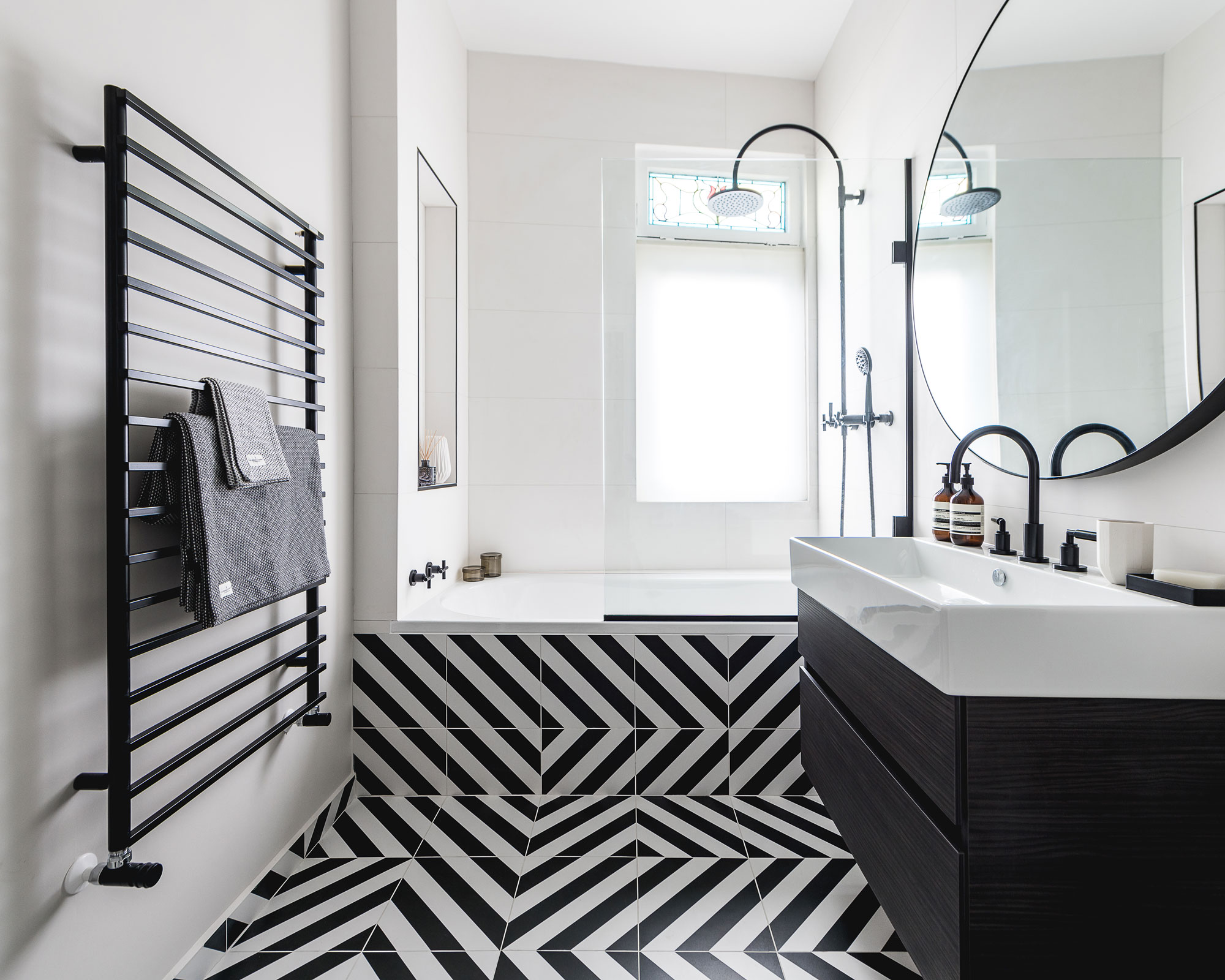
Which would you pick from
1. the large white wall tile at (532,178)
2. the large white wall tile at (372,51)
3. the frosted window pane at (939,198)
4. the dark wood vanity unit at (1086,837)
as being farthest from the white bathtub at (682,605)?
the large white wall tile at (532,178)

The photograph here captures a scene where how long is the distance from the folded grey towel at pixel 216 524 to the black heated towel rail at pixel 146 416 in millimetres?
37

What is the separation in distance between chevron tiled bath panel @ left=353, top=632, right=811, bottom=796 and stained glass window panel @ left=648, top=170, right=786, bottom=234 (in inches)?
49.1

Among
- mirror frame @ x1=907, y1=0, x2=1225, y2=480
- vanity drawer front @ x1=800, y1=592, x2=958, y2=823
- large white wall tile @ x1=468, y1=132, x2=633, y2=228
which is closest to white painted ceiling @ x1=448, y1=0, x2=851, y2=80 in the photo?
large white wall tile @ x1=468, y1=132, x2=633, y2=228

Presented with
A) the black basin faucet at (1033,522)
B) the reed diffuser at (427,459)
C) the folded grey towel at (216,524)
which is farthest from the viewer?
the reed diffuser at (427,459)

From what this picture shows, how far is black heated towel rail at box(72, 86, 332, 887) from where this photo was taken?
3.39 ft

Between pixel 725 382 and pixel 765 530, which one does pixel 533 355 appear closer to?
pixel 725 382

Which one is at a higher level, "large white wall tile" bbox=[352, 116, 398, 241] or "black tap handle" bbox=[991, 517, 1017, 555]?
"large white wall tile" bbox=[352, 116, 398, 241]

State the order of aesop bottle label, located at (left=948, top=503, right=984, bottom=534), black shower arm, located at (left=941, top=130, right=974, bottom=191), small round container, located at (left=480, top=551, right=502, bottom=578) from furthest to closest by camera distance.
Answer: small round container, located at (left=480, top=551, right=502, bottom=578) → black shower arm, located at (left=941, top=130, right=974, bottom=191) → aesop bottle label, located at (left=948, top=503, right=984, bottom=534)

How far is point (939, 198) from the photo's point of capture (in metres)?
1.84

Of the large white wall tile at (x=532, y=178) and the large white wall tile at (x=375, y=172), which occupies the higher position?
the large white wall tile at (x=532, y=178)

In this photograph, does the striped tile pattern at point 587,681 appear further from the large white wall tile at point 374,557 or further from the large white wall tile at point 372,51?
the large white wall tile at point 372,51

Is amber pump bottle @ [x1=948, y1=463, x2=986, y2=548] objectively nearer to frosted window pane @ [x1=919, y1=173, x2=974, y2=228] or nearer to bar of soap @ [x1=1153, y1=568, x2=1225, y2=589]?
bar of soap @ [x1=1153, y1=568, x2=1225, y2=589]

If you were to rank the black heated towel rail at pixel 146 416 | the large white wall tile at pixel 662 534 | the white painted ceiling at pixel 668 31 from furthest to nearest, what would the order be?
the white painted ceiling at pixel 668 31, the large white wall tile at pixel 662 534, the black heated towel rail at pixel 146 416

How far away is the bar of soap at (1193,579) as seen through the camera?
965mm
